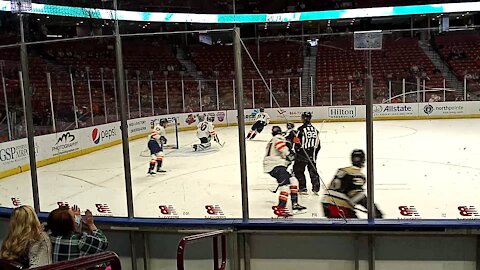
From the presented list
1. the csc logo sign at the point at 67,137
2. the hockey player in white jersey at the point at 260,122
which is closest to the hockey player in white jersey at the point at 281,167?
the hockey player in white jersey at the point at 260,122

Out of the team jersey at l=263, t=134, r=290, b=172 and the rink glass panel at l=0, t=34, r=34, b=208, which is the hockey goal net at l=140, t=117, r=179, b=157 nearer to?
the rink glass panel at l=0, t=34, r=34, b=208

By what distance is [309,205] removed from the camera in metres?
4.07

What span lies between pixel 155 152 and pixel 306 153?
9.79 ft

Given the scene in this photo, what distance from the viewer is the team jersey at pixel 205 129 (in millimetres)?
7919

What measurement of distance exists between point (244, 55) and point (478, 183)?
379cm

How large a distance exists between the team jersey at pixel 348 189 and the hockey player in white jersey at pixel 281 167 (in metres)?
0.29

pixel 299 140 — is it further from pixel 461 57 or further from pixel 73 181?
pixel 461 57

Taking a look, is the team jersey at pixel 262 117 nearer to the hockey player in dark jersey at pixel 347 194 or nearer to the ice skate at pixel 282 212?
the hockey player in dark jersey at pixel 347 194

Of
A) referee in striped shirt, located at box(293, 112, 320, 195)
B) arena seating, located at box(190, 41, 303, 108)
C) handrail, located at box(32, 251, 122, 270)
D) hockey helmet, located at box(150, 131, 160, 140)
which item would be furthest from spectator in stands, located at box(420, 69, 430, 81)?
handrail, located at box(32, 251, 122, 270)

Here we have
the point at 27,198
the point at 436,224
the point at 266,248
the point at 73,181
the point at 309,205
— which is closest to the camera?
the point at 436,224

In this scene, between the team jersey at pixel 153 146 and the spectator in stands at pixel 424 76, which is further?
the team jersey at pixel 153 146

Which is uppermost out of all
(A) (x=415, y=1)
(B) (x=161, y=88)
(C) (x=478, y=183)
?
(A) (x=415, y=1)

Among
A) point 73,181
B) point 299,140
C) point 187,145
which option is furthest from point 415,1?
point 73,181

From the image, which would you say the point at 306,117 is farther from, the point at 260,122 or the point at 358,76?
the point at 260,122
